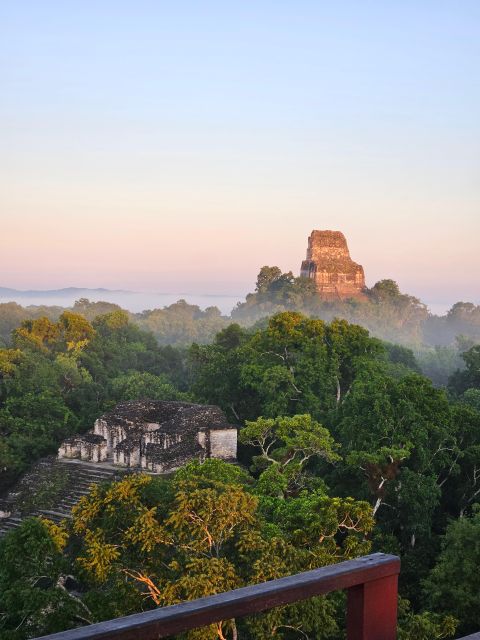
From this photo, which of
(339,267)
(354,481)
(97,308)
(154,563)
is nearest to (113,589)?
(154,563)

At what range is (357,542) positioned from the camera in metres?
13.0

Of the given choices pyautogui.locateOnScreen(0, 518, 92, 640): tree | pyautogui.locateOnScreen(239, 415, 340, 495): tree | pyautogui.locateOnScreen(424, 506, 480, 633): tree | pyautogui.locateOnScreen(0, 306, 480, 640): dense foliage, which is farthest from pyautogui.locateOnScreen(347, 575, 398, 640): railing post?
pyautogui.locateOnScreen(239, 415, 340, 495): tree

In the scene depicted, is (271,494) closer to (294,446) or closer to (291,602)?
(294,446)

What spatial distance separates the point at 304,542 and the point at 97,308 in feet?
225

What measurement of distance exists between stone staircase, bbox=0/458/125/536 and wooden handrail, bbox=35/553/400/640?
16910 millimetres

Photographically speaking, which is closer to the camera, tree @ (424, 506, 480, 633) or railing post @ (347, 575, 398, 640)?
railing post @ (347, 575, 398, 640)

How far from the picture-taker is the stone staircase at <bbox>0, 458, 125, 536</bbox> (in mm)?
18828

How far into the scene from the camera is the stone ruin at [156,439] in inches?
786

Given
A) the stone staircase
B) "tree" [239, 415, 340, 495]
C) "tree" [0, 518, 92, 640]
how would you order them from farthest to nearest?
the stone staircase, "tree" [239, 415, 340, 495], "tree" [0, 518, 92, 640]

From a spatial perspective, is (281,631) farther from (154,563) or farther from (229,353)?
(229,353)

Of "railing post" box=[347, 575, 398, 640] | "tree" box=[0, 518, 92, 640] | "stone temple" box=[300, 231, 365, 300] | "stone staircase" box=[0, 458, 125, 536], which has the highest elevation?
"stone temple" box=[300, 231, 365, 300]

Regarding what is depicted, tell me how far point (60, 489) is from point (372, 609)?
18.1 meters

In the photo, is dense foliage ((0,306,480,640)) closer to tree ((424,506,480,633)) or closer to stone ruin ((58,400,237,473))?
tree ((424,506,480,633))

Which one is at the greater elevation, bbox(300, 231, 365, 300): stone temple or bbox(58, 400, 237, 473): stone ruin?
bbox(300, 231, 365, 300): stone temple
